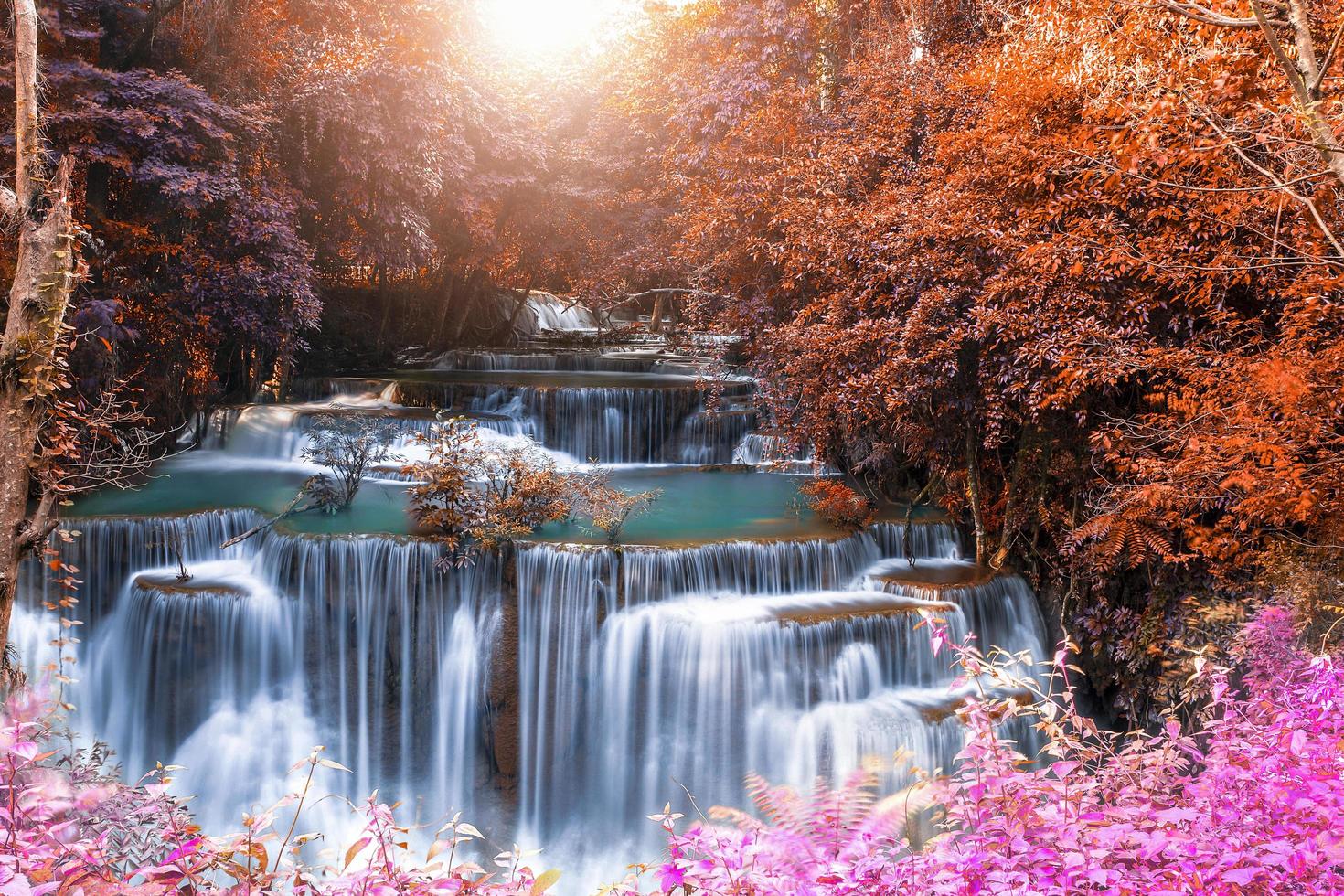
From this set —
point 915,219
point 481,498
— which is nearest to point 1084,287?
point 915,219

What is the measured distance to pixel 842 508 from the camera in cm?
1100

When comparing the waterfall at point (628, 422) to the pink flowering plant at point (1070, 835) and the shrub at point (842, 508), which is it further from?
the pink flowering plant at point (1070, 835)

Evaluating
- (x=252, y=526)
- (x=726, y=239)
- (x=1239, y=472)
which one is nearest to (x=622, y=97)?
(x=726, y=239)

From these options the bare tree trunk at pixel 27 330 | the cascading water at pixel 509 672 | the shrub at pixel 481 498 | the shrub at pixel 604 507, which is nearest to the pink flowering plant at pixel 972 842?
the bare tree trunk at pixel 27 330

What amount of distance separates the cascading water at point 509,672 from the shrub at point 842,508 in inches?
49.3

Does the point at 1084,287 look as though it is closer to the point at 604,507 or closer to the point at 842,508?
the point at 842,508

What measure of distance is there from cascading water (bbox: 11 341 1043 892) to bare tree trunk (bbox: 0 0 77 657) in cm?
334

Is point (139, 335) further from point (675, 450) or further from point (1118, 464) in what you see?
point (1118, 464)

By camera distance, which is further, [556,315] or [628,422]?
[556,315]

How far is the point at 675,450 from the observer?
1581 centimetres

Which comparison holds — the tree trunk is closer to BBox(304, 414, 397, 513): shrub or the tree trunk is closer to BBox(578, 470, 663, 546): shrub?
BBox(578, 470, 663, 546): shrub

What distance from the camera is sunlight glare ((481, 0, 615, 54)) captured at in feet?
62.0

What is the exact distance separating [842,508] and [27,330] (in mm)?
8524

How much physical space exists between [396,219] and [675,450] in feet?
22.9
